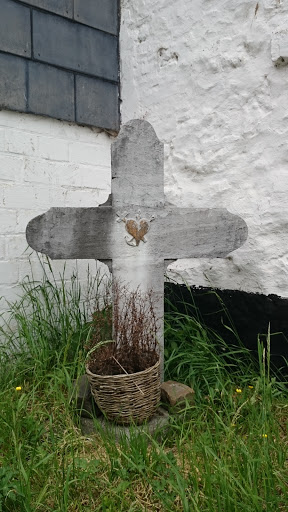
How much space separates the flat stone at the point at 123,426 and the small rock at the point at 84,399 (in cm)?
5

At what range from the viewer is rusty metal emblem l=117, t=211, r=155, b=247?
242cm

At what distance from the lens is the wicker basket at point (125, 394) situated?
2.07m

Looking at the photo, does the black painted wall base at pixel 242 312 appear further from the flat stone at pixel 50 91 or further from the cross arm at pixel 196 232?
the flat stone at pixel 50 91

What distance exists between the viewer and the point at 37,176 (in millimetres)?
3088

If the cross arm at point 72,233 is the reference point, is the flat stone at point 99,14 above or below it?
above

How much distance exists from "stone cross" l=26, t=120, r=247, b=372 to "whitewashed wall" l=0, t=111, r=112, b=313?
0.77 m

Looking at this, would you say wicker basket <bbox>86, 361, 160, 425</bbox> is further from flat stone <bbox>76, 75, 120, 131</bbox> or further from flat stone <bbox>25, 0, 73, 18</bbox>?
flat stone <bbox>25, 0, 73, 18</bbox>

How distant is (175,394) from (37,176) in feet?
5.37

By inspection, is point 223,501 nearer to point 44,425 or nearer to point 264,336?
point 44,425

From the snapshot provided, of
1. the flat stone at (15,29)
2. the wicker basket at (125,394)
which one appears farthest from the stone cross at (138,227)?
the flat stone at (15,29)

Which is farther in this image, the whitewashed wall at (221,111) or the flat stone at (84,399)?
the whitewashed wall at (221,111)

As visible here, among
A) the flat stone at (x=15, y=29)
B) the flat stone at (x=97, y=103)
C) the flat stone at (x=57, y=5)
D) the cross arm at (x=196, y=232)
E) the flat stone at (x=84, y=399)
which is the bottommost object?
the flat stone at (x=84, y=399)

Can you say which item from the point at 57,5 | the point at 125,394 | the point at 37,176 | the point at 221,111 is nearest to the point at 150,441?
the point at 125,394

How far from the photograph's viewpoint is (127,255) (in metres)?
2.44
